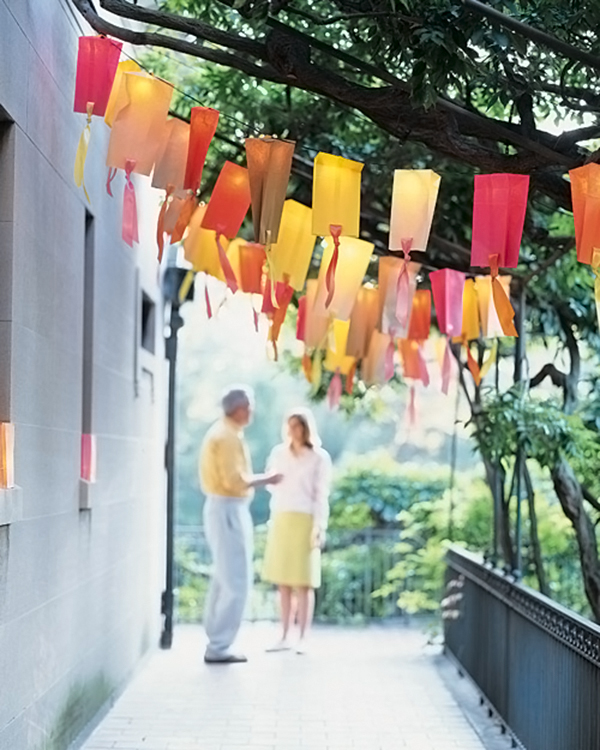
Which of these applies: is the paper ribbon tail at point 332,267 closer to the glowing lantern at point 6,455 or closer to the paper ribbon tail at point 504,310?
the paper ribbon tail at point 504,310

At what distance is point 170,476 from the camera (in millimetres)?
10234

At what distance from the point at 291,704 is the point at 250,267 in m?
2.77

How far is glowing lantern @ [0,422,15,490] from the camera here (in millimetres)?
4457

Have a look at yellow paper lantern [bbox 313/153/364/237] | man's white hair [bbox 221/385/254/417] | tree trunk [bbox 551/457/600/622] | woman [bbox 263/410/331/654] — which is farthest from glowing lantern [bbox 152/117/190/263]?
woman [bbox 263/410/331/654]

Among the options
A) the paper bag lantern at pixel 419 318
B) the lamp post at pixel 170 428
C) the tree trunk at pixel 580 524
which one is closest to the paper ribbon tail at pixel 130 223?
the paper bag lantern at pixel 419 318

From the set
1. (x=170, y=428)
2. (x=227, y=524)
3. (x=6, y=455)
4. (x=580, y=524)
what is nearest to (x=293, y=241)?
(x=6, y=455)

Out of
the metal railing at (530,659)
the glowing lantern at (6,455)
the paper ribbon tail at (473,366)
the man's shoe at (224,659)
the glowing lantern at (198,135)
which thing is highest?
the glowing lantern at (198,135)

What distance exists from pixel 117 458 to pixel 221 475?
74.9 inches

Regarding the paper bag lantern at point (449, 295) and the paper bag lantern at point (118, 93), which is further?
the paper bag lantern at point (449, 295)

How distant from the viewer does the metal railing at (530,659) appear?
195 inches

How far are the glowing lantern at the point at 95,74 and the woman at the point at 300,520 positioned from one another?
5098mm

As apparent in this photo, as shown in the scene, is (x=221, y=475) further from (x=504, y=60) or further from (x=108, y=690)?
(x=504, y=60)

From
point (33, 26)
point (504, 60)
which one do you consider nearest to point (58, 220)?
point (33, 26)

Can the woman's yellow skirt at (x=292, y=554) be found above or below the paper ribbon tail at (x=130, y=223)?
below
